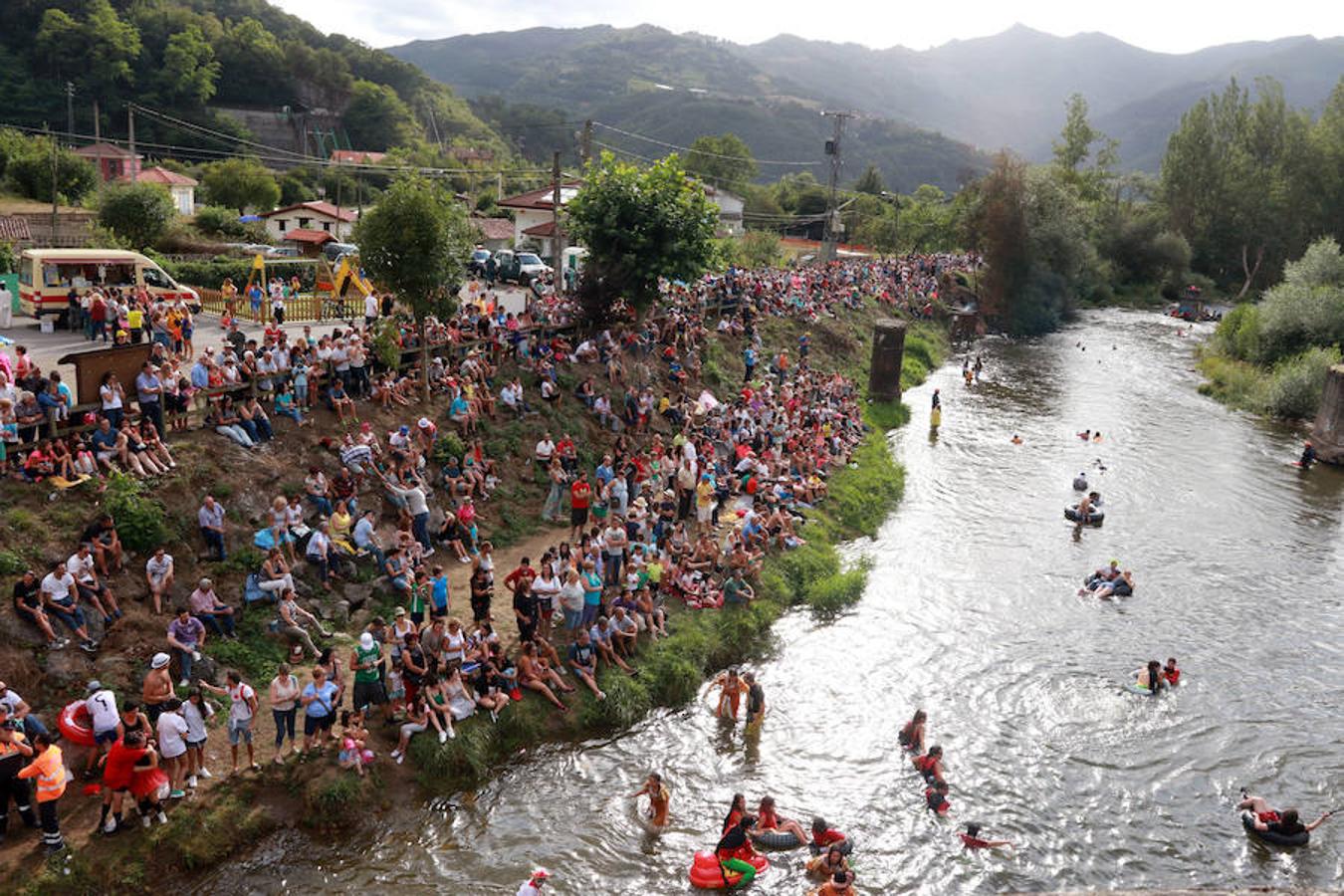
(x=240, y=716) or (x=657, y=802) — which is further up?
(x=240, y=716)

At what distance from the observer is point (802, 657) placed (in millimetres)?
18500

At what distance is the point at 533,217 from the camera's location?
54.8 m

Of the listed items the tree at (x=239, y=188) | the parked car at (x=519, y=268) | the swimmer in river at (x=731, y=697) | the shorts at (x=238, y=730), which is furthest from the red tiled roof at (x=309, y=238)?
the shorts at (x=238, y=730)

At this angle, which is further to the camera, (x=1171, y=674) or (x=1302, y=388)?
(x=1302, y=388)

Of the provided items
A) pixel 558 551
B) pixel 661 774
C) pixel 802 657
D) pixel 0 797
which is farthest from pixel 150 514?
pixel 802 657

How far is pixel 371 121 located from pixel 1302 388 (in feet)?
348

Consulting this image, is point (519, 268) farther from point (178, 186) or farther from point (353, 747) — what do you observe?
point (178, 186)

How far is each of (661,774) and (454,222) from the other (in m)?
12.2

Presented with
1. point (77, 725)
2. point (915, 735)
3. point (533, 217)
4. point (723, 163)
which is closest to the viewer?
point (77, 725)

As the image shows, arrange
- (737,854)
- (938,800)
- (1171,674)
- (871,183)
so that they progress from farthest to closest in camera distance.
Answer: (871,183), (1171,674), (938,800), (737,854)

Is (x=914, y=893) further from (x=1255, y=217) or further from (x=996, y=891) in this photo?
(x=1255, y=217)

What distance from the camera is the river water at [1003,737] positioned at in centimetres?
1261

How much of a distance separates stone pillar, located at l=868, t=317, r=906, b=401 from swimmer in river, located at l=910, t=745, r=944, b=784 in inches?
972

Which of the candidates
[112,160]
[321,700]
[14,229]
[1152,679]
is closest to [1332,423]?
A: [1152,679]
